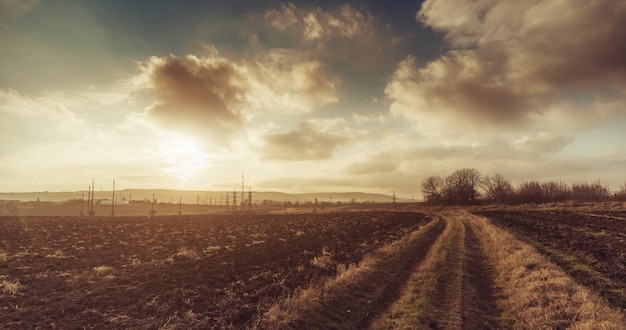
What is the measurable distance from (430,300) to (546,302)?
424 cm

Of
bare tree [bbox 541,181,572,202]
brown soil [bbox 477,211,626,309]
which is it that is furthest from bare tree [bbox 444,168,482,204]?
brown soil [bbox 477,211,626,309]

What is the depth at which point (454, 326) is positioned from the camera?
10961 mm

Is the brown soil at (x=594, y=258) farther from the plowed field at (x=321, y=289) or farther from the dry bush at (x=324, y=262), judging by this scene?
the dry bush at (x=324, y=262)

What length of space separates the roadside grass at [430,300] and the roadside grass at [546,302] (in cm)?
184

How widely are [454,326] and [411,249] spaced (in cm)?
1668

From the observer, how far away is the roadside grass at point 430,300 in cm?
1127

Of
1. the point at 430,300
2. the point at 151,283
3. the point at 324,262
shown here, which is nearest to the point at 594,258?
the point at 430,300

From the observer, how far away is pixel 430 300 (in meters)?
13.5

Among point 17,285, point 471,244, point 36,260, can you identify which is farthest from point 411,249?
point 36,260

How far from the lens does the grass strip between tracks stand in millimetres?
11422

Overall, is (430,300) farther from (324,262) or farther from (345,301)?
(324,262)

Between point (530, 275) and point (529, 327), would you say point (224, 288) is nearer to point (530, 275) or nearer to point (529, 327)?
point (529, 327)

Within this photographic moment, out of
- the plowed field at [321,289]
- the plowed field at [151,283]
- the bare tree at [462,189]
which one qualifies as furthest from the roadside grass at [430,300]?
the bare tree at [462,189]

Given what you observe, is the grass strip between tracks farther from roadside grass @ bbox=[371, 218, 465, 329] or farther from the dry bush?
the dry bush
